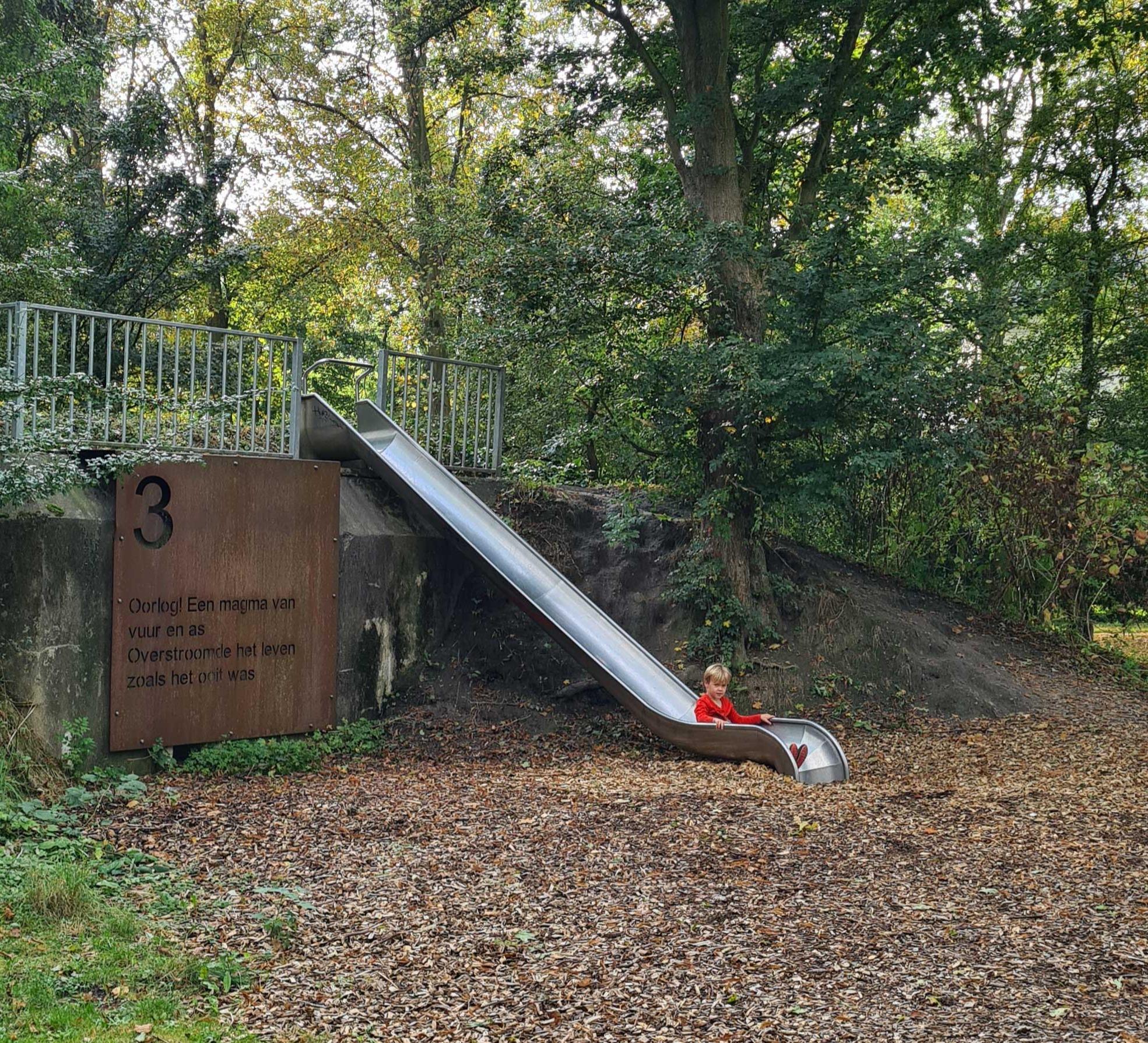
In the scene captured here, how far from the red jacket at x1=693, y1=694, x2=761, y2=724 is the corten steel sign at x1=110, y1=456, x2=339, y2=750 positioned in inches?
114

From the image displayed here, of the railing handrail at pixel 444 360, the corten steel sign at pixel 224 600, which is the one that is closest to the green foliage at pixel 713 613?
the railing handrail at pixel 444 360

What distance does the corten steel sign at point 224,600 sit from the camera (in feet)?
24.1

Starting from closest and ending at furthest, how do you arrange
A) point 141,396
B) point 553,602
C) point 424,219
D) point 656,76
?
point 141,396
point 553,602
point 656,76
point 424,219

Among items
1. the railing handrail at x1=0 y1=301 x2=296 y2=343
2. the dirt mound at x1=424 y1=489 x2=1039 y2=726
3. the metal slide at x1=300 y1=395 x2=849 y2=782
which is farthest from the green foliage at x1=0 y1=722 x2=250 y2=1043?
the dirt mound at x1=424 y1=489 x2=1039 y2=726

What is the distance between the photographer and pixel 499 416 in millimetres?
11281

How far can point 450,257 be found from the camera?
1612 cm

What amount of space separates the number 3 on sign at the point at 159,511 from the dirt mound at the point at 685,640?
2.80 m

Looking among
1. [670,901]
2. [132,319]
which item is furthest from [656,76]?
[670,901]

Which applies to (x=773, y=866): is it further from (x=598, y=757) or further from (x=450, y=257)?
(x=450, y=257)

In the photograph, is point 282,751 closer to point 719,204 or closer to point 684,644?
point 684,644

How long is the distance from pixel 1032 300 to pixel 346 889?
804 centimetres

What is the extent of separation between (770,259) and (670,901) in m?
6.47

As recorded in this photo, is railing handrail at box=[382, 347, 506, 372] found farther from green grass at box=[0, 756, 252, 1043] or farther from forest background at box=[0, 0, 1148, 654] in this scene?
green grass at box=[0, 756, 252, 1043]

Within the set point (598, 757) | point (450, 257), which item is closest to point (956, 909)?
point (598, 757)
